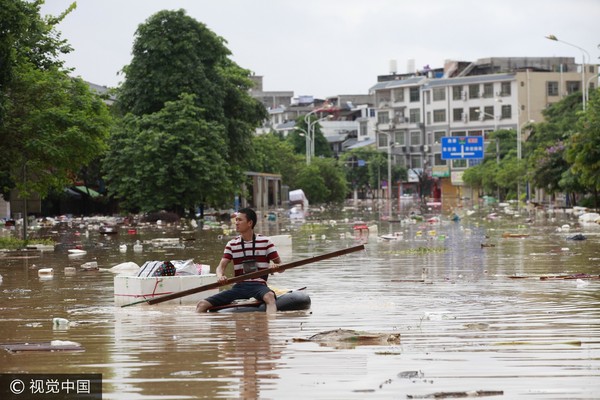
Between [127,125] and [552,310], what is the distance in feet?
147

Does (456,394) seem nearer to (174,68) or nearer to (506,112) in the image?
(174,68)

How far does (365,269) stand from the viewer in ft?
75.2

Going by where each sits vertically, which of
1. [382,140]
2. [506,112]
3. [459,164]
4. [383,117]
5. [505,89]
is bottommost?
[459,164]

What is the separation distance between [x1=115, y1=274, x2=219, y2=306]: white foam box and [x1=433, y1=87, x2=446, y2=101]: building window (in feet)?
429

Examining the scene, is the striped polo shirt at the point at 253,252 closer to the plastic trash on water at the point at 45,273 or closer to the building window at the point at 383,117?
the plastic trash on water at the point at 45,273

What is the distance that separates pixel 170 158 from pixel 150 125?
1885 mm

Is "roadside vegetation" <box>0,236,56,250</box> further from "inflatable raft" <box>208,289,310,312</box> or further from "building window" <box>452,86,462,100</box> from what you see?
"building window" <box>452,86,462,100</box>

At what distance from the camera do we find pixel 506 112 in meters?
138

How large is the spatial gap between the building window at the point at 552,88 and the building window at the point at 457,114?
12.9m

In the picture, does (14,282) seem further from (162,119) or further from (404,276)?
(162,119)

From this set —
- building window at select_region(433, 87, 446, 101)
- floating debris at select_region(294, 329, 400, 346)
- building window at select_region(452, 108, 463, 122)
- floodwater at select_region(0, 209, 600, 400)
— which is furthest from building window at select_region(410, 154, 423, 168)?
floating debris at select_region(294, 329, 400, 346)

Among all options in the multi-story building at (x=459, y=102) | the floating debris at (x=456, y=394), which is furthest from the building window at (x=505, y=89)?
the floating debris at (x=456, y=394)

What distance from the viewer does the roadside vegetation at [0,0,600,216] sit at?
3259 cm

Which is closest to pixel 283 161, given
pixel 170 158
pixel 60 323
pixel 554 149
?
pixel 554 149
